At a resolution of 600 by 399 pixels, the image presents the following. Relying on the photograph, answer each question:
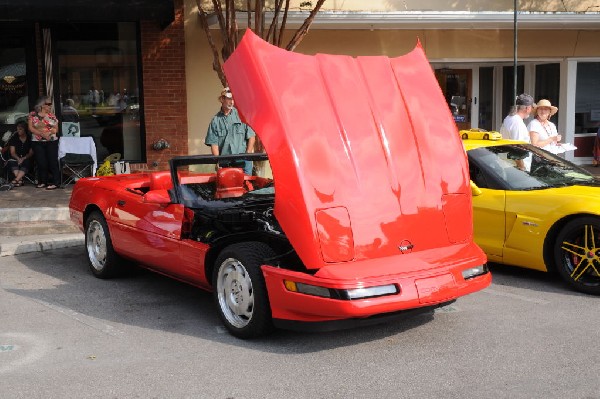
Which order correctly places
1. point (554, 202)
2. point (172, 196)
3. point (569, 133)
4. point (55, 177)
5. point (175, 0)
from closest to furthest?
point (172, 196)
point (554, 202)
point (55, 177)
point (175, 0)
point (569, 133)

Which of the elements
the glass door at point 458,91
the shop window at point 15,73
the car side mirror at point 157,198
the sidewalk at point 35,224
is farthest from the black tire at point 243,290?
the glass door at point 458,91

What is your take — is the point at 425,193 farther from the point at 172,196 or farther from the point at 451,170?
the point at 172,196

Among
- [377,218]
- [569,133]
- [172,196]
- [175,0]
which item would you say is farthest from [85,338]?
[569,133]

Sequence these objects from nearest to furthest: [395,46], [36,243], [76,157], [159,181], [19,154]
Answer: [159,181], [36,243], [76,157], [19,154], [395,46]

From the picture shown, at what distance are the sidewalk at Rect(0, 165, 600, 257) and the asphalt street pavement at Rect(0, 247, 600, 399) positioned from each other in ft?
6.68

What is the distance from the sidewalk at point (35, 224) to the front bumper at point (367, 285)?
470 centimetres

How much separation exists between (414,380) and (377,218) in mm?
1191

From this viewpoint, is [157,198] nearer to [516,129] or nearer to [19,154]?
[516,129]

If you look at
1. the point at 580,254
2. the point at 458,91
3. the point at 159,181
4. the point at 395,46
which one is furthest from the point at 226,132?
the point at 458,91

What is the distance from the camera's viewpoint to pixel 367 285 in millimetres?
4711

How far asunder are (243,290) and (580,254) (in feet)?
10.2

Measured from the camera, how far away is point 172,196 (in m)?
6.02

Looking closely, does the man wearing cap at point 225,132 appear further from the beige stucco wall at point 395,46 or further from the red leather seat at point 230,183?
the beige stucco wall at point 395,46

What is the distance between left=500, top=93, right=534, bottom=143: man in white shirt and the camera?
9070 mm
